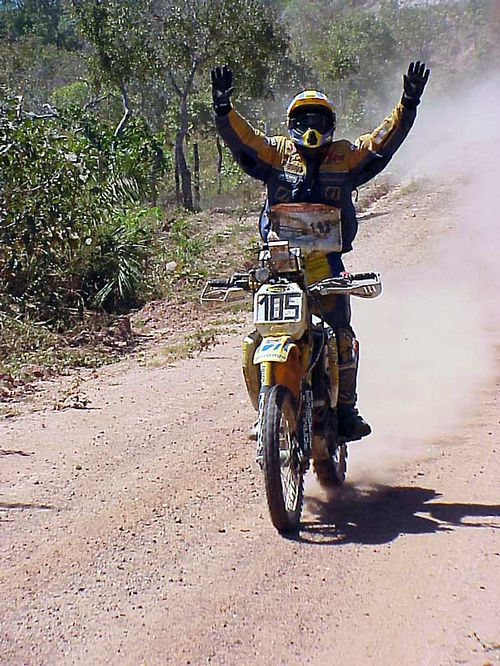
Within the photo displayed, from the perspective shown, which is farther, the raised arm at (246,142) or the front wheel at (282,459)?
the raised arm at (246,142)

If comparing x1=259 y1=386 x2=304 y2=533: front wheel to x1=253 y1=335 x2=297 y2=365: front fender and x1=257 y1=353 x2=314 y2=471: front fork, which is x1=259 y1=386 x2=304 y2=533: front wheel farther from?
x1=253 y1=335 x2=297 y2=365: front fender

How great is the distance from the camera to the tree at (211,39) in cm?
2122

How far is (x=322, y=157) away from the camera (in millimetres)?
5504

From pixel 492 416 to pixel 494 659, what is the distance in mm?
3887

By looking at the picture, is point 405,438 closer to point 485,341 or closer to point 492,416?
point 492,416

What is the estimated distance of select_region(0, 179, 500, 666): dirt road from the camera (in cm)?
377

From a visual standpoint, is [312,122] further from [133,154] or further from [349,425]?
[133,154]

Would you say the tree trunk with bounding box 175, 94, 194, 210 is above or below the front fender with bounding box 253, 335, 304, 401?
above

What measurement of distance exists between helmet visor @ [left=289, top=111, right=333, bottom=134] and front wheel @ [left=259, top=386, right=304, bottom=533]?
158cm

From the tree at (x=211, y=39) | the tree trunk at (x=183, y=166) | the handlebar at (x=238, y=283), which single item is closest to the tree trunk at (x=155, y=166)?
the tree trunk at (x=183, y=166)

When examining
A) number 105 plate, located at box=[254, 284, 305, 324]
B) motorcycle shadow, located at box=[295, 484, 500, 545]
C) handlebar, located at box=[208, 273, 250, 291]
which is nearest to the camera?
number 105 plate, located at box=[254, 284, 305, 324]

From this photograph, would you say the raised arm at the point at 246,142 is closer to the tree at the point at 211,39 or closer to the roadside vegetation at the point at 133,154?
the roadside vegetation at the point at 133,154

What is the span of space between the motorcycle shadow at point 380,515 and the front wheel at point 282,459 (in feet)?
0.55

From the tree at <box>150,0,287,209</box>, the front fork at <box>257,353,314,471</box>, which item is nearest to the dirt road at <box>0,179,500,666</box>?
the front fork at <box>257,353,314,471</box>
